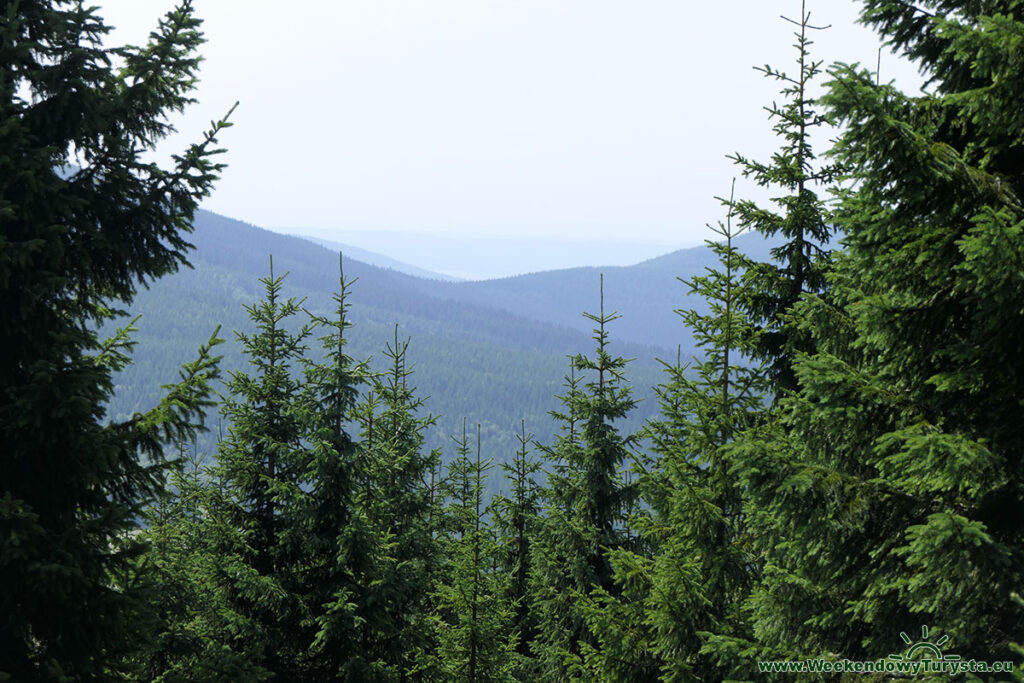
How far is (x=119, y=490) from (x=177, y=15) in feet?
14.5

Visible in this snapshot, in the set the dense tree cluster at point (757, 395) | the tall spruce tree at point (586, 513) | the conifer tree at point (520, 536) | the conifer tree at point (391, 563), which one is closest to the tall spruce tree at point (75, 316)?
the dense tree cluster at point (757, 395)

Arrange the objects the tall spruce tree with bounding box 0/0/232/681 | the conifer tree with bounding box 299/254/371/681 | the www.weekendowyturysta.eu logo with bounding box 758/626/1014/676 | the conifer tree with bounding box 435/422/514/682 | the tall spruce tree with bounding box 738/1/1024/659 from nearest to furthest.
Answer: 1. the tall spruce tree with bounding box 738/1/1024/659
2. the www.weekendowyturysta.eu logo with bounding box 758/626/1014/676
3. the tall spruce tree with bounding box 0/0/232/681
4. the conifer tree with bounding box 299/254/371/681
5. the conifer tree with bounding box 435/422/514/682

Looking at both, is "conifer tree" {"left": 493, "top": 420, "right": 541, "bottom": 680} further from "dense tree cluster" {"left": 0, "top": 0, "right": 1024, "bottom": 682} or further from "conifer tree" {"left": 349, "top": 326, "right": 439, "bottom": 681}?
"dense tree cluster" {"left": 0, "top": 0, "right": 1024, "bottom": 682}

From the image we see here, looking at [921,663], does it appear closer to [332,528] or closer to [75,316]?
[75,316]

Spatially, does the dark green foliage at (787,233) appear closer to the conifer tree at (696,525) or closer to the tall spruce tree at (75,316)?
the conifer tree at (696,525)

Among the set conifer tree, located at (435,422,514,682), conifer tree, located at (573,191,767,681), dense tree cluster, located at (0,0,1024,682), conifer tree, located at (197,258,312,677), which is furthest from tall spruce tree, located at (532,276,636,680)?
conifer tree, located at (197,258,312,677)

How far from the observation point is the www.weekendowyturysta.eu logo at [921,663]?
4.89m

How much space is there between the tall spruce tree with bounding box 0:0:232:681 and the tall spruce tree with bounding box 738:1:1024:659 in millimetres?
5142

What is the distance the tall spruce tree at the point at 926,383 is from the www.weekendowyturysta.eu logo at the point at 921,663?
15 cm

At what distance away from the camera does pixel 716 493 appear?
8.98 metres

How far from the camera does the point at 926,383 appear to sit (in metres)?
5.25

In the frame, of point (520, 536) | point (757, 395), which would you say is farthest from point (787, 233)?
point (520, 536)

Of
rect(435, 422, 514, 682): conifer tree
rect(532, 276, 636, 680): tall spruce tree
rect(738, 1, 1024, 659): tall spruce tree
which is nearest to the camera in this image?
rect(738, 1, 1024, 659): tall spruce tree

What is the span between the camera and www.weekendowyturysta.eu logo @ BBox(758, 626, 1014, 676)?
16.0ft
